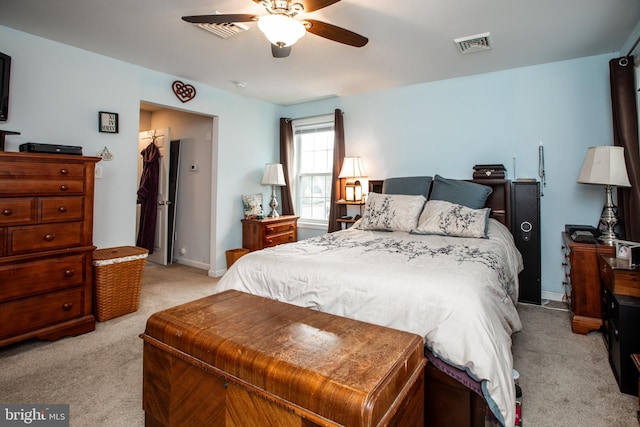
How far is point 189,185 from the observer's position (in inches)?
195

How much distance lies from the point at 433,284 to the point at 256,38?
8.24 ft

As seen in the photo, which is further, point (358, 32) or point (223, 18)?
point (358, 32)

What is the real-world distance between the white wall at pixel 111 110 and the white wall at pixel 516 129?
2014 mm

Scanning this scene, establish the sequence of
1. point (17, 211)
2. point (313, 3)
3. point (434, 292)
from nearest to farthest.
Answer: point (434, 292) < point (313, 3) < point (17, 211)

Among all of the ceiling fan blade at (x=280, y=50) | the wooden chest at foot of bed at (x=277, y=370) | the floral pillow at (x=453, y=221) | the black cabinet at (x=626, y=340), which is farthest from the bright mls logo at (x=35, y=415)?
the black cabinet at (x=626, y=340)

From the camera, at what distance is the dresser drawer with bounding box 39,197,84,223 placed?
7.92ft

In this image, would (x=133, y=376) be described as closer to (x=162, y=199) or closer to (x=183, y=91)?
(x=183, y=91)

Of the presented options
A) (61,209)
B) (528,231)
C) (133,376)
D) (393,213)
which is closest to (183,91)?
(61,209)

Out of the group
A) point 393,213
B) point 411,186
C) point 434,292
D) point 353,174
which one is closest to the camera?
point 434,292

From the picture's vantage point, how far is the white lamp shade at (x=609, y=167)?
8.17ft

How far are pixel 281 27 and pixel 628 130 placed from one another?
2.96m

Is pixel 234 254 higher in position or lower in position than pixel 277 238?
lower

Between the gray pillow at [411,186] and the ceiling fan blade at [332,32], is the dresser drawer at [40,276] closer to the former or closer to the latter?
the ceiling fan blade at [332,32]

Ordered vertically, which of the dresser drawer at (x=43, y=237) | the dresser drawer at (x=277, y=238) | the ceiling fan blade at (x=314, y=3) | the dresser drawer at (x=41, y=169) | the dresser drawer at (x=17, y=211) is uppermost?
the ceiling fan blade at (x=314, y=3)
